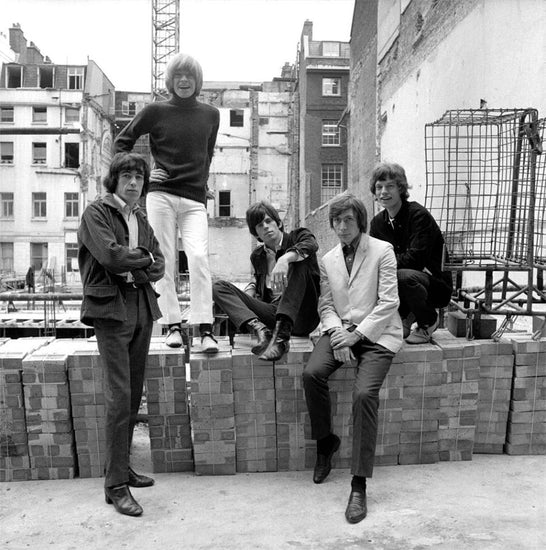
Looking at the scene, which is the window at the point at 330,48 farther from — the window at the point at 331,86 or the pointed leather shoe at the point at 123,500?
the pointed leather shoe at the point at 123,500

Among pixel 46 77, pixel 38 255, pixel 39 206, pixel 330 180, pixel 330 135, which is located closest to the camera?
pixel 330 180

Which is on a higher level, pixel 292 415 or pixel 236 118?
pixel 236 118

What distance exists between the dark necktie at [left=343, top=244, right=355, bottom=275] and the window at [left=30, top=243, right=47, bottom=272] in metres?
36.2

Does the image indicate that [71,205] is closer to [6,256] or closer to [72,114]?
[6,256]

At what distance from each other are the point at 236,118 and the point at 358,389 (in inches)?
1566

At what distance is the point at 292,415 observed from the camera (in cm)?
369

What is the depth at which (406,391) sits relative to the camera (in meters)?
3.70

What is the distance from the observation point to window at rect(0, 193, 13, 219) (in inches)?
1491

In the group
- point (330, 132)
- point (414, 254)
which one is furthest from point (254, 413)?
point (330, 132)

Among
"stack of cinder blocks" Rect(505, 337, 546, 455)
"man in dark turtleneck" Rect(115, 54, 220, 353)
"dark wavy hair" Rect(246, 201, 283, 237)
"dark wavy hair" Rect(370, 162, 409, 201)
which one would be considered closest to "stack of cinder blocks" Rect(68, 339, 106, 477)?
"man in dark turtleneck" Rect(115, 54, 220, 353)

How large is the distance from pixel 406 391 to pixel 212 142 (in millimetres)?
2184

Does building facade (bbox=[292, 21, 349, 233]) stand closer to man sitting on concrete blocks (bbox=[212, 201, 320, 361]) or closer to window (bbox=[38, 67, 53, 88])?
window (bbox=[38, 67, 53, 88])

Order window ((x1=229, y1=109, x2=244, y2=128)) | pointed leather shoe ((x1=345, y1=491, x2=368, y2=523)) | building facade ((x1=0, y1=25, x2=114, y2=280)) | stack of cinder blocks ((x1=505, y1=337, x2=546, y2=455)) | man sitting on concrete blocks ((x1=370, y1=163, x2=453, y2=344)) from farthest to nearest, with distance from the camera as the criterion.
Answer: window ((x1=229, y1=109, x2=244, y2=128)) → building facade ((x1=0, y1=25, x2=114, y2=280)) → man sitting on concrete blocks ((x1=370, y1=163, x2=453, y2=344)) → stack of cinder blocks ((x1=505, y1=337, x2=546, y2=455)) → pointed leather shoe ((x1=345, y1=491, x2=368, y2=523))

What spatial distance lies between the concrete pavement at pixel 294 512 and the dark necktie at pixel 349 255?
1.24m
